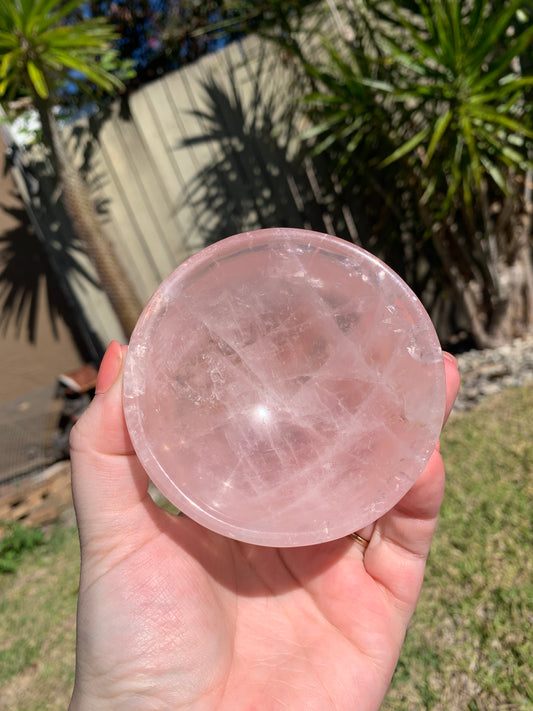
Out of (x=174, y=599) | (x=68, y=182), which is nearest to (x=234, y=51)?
(x=68, y=182)

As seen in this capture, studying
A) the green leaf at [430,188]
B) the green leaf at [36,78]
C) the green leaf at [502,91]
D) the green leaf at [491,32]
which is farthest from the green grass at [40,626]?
the green leaf at [491,32]

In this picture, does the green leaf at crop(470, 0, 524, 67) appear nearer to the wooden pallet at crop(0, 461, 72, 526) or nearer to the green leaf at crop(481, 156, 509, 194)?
the green leaf at crop(481, 156, 509, 194)

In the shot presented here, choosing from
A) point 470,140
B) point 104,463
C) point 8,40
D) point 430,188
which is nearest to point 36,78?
point 8,40

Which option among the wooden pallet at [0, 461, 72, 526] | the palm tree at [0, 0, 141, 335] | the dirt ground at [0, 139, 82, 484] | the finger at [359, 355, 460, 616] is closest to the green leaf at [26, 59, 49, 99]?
the palm tree at [0, 0, 141, 335]

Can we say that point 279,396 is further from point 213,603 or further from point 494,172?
point 494,172

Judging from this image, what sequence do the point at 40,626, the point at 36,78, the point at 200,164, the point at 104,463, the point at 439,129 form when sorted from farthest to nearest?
the point at 200,164 → the point at 36,78 → the point at 439,129 → the point at 40,626 → the point at 104,463

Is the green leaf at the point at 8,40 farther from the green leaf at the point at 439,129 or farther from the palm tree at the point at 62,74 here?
the green leaf at the point at 439,129

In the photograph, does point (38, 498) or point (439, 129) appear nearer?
point (439, 129)
